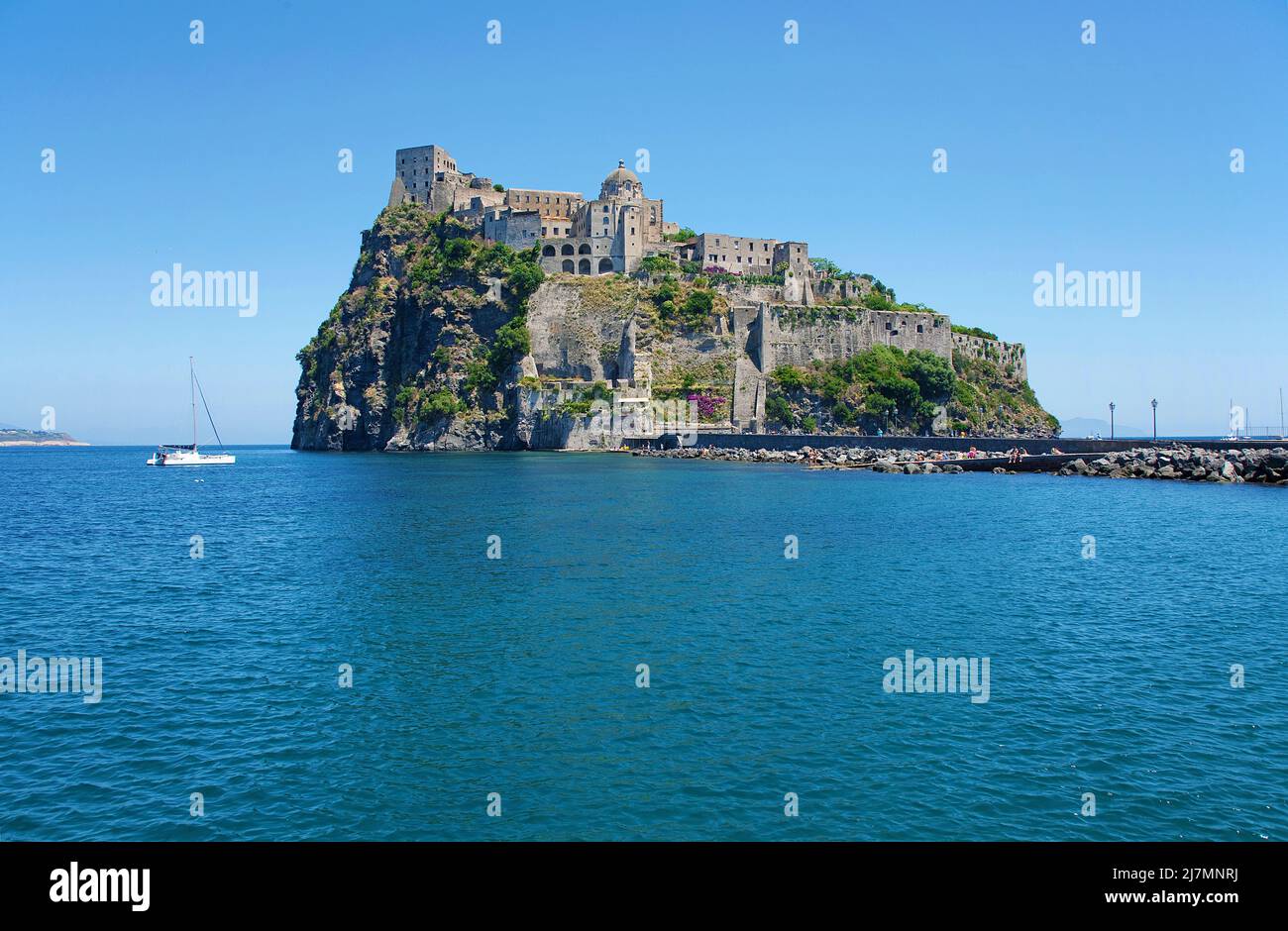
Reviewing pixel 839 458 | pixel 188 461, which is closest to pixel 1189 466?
pixel 839 458

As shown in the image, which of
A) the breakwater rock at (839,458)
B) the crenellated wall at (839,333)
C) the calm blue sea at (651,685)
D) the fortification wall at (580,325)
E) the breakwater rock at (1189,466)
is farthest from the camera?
the fortification wall at (580,325)

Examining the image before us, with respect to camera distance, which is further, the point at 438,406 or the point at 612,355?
the point at 438,406

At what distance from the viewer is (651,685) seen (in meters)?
13.7

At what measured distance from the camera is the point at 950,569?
2306 centimetres

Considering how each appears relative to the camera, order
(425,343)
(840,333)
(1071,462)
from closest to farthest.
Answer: (1071,462), (840,333), (425,343)

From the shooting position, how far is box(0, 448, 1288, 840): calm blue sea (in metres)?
9.56

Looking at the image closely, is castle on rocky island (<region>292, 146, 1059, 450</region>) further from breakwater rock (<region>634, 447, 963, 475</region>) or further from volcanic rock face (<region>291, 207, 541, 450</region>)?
breakwater rock (<region>634, 447, 963, 475</region>)

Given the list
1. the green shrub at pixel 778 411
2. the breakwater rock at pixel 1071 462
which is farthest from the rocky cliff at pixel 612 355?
the breakwater rock at pixel 1071 462

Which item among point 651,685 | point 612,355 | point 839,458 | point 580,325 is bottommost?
point 651,685

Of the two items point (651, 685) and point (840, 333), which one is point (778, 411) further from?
point (651, 685)

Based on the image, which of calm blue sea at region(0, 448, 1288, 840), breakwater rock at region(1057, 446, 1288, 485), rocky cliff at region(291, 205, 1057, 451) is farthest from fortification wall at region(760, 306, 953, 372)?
calm blue sea at region(0, 448, 1288, 840)

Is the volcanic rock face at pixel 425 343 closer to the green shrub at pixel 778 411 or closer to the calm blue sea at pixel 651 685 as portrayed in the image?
the green shrub at pixel 778 411

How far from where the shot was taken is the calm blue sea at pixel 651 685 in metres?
9.56

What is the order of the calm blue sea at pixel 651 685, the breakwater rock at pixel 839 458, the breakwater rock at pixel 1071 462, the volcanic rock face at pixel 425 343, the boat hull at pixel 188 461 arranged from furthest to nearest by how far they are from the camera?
the volcanic rock face at pixel 425 343
the boat hull at pixel 188 461
the breakwater rock at pixel 839 458
the breakwater rock at pixel 1071 462
the calm blue sea at pixel 651 685
